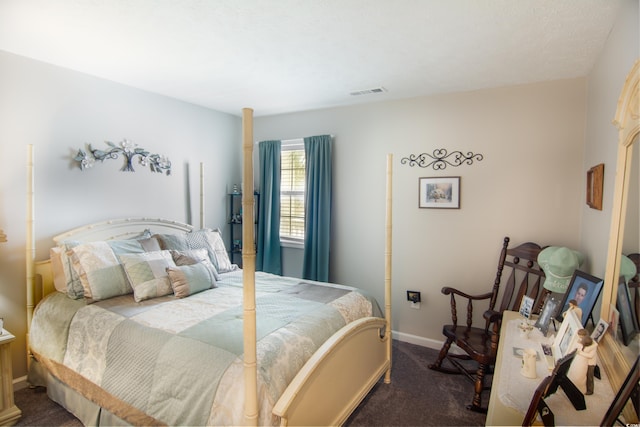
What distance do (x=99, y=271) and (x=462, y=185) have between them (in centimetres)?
313

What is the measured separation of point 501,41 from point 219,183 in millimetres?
3236

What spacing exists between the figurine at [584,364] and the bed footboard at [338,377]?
1108 mm

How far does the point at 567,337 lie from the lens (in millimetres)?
1493

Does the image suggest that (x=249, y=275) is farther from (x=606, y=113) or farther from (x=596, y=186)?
(x=606, y=113)

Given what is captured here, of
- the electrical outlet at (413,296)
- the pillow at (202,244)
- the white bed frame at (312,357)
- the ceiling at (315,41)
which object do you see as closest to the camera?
the white bed frame at (312,357)

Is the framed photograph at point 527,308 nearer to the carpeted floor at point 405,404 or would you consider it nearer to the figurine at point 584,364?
the carpeted floor at point 405,404

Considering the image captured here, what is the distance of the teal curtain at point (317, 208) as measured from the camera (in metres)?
3.79

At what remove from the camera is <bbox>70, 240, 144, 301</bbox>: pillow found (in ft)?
7.92

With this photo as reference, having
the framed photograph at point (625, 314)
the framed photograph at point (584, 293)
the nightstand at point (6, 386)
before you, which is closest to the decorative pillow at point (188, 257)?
the nightstand at point (6, 386)

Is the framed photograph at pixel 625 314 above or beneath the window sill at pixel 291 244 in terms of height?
above

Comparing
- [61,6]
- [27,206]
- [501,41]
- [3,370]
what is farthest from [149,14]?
[3,370]

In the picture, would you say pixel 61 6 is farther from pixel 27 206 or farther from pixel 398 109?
pixel 398 109

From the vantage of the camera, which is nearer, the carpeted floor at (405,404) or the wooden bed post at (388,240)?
the carpeted floor at (405,404)

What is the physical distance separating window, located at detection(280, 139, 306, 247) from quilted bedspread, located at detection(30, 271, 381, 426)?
1521 millimetres
